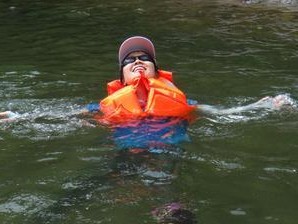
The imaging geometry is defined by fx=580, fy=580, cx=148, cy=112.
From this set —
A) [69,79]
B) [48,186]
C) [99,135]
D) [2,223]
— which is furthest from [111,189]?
[69,79]

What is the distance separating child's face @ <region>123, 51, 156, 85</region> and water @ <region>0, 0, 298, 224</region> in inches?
29.4

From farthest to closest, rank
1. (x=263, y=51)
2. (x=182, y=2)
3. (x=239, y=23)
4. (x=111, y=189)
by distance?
(x=182, y=2) < (x=239, y=23) < (x=263, y=51) < (x=111, y=189)

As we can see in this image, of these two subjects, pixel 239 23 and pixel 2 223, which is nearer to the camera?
pixel 2 223

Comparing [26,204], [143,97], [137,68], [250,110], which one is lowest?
[26,204]

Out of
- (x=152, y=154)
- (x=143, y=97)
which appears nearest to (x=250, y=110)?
(x=143, y=97)

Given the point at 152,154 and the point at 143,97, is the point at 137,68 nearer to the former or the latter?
the point at 143,97

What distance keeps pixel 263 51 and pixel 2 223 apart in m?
7.59

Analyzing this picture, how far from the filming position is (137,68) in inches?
284

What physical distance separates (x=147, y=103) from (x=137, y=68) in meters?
0.55

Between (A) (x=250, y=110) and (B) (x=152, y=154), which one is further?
(A) (x=250, y=110)

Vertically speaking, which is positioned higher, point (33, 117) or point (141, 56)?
point (141, 56)

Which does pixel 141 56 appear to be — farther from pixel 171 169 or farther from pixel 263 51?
pixel 263 51

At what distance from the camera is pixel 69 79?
31.9 ft

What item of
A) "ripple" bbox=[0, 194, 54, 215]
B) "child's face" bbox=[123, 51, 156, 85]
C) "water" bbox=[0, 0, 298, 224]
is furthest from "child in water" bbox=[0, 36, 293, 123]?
"ripple" bbox=[0, 194, 54, 215]
